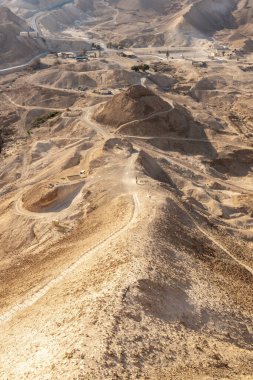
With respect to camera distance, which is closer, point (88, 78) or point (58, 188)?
point (58, 188)

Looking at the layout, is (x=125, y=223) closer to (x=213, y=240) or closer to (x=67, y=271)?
(x=67, y=271)

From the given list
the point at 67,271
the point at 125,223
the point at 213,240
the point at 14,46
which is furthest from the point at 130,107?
the point at 14,46

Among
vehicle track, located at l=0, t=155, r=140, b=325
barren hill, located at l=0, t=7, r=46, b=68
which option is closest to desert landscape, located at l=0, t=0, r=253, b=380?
vehicle track, located at l=0, t=155, r=140, b=325

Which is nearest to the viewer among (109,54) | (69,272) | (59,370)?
(59,370)

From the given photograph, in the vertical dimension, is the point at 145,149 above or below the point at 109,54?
below

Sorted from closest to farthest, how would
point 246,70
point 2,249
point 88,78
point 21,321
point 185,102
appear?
point 21,321 → point 2,249 → point 185,102 → point 88,78 → point 246,70

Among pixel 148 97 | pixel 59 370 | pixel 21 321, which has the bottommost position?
pixel 21 321

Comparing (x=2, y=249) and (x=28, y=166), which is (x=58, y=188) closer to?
(x=2, y=249)

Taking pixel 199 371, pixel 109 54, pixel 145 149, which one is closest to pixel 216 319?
pixel 199 371
